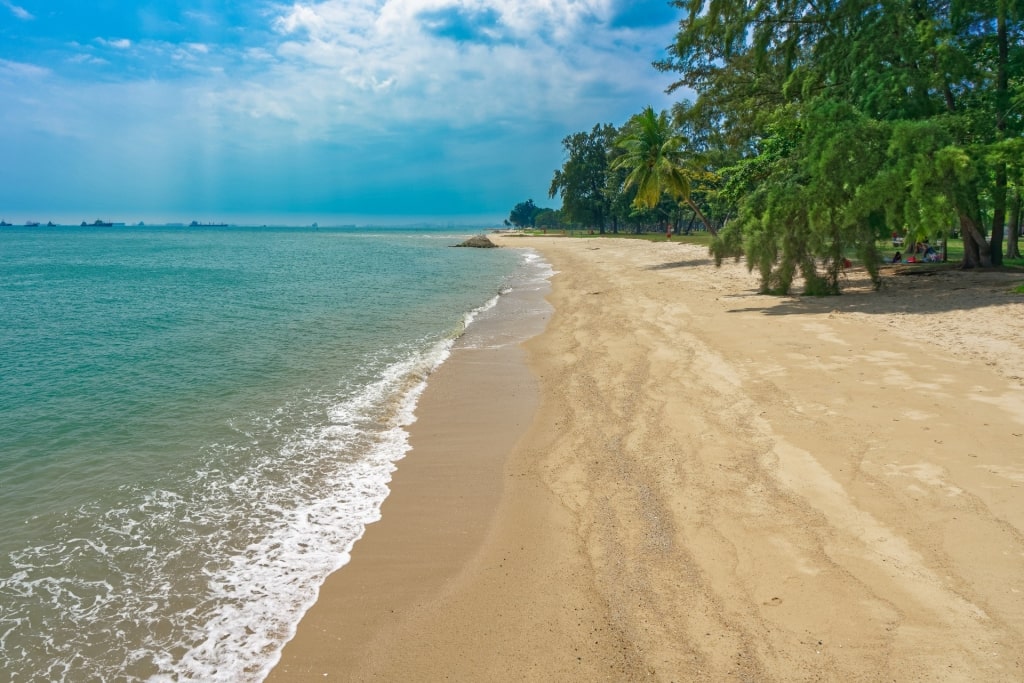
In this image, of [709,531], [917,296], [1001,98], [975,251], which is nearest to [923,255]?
[975,251]

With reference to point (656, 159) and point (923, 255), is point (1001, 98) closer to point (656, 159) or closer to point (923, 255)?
point (923, 255)

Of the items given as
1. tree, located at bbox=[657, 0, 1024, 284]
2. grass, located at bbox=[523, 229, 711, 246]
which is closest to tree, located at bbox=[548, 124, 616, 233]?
grass, located at bbox=[523, 229, 711, 246]

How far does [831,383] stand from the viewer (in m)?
7.79

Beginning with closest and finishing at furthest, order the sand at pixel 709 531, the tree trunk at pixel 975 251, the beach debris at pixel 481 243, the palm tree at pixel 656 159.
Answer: the sand at pixel 709 531 → the tree trunk at pixel 975 251 → the palm tree at pixel 656 159 → the beach debris at pixel 481 243

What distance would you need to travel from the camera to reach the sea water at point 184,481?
12.7 feet

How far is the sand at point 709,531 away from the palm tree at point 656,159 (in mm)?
24508

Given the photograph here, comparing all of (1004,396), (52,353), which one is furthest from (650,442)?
(52,353)

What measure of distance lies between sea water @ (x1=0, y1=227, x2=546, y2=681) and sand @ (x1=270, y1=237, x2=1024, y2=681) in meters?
0.53

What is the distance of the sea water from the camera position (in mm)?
3857

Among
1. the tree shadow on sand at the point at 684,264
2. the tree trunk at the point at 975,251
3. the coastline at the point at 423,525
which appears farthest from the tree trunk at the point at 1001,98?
the tree shadow on sand at the point at 684,264

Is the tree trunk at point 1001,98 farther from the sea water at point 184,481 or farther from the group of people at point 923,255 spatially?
the sea water at point 184,481

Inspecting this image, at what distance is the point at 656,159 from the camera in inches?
1303

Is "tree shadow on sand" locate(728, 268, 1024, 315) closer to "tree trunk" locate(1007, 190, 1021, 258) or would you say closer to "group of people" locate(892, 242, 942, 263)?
"tree trunk" locate(1007, 190, 1021, 258)

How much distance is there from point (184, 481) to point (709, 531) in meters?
5.22
